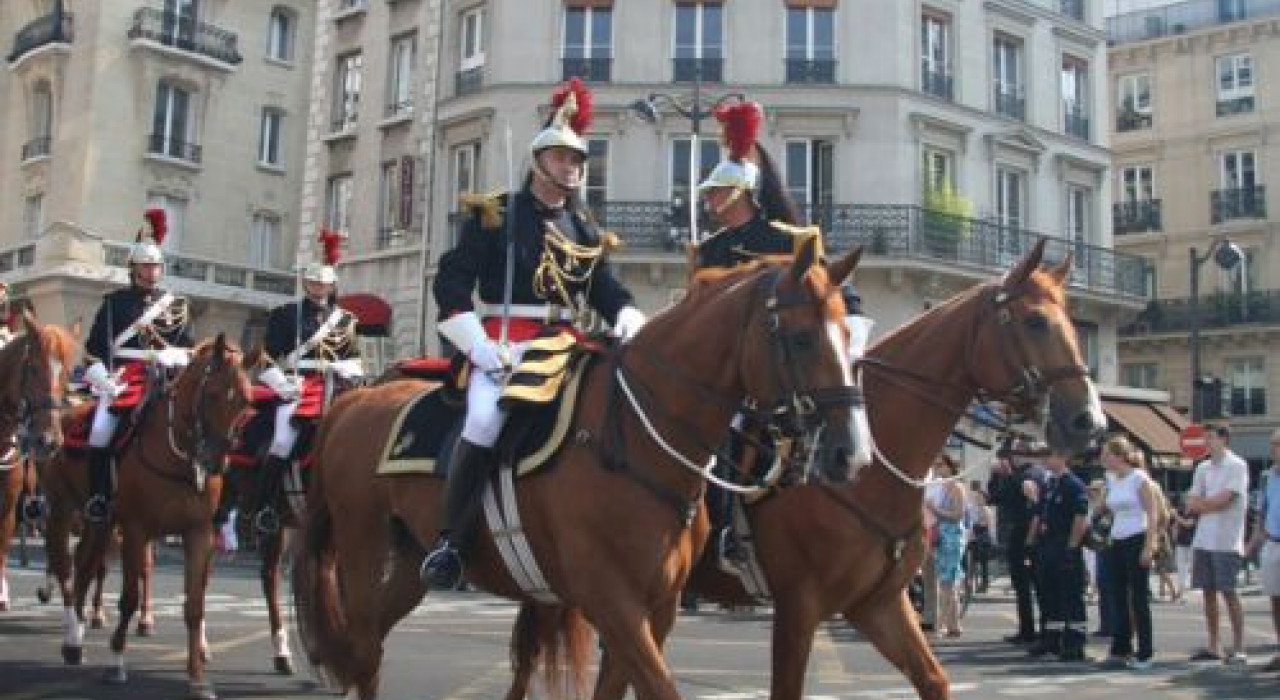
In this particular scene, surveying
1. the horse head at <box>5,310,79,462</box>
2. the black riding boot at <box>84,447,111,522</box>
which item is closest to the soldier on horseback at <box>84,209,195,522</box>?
the black riding boot at <box>84,447,111,522</box>

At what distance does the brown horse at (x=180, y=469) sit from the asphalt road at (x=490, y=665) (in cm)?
55

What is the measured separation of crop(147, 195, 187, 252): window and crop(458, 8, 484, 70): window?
13037 millimetres

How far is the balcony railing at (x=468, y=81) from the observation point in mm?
33625

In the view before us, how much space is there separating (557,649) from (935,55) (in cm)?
2906

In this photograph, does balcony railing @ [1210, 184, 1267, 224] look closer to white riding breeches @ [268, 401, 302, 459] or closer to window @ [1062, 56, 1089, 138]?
window @ [1062, 56, 1089, 138]

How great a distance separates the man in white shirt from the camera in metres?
13.2

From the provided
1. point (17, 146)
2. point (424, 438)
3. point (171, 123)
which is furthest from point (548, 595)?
point (17, 146)

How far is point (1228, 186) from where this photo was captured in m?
46.8

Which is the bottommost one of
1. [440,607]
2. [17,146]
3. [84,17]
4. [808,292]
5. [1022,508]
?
[440,607]

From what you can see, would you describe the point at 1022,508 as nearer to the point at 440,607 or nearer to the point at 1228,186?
the point at 440,607

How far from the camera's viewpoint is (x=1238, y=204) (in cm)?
4622

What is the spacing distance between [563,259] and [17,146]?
42425 mm

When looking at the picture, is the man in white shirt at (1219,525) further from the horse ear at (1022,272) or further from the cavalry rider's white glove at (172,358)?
the cavalry rider's white glove at (172,358)

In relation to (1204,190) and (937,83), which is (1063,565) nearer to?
(937,83)
